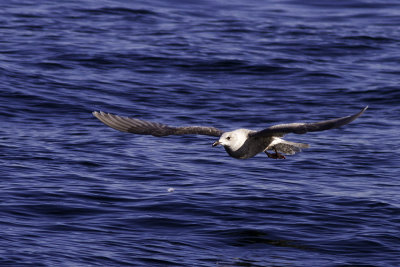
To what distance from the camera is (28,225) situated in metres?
12.6

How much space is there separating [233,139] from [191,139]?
6.99m

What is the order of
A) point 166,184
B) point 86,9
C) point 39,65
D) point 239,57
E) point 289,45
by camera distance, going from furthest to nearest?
point 86,9
point 289,45
point 239,57
point 39,65
point 166,184

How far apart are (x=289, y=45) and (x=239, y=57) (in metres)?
2.63

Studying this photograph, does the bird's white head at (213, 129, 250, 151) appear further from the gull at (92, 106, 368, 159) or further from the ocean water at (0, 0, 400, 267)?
the ocean water at (0, 0, 400, 267)

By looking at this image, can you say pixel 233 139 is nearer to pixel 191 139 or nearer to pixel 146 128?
pixel 146 128

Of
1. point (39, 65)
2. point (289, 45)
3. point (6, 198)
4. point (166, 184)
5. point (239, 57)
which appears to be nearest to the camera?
point (6, 198)

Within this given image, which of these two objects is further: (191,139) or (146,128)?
(191,139)

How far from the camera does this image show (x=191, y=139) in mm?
18031

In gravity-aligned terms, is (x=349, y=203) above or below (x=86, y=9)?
below

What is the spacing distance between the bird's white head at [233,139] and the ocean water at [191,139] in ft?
6.39

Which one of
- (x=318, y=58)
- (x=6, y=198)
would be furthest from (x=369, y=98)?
(x=6, y=198)

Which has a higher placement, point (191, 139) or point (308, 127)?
point (308, 127)

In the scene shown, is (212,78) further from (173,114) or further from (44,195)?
(44,195)

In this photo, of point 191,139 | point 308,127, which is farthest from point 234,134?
point 191,139
